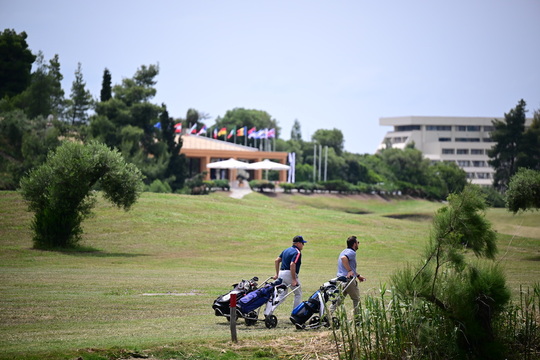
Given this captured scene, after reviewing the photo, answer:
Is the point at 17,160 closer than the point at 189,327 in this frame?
No

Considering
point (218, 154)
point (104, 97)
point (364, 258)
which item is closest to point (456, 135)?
point (218, 154)

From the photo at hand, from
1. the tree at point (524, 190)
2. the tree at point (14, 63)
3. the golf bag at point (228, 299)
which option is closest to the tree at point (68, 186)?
the golf bag at point (228, 299)

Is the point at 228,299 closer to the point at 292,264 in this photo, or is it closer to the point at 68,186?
the point at 292,264

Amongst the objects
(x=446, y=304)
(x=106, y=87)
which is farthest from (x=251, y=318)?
(x=106, y=87)

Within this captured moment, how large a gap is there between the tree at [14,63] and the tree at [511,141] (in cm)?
7067

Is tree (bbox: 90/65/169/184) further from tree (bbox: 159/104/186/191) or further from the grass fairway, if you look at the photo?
the grass fairway

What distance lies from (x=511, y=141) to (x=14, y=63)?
7448 cm

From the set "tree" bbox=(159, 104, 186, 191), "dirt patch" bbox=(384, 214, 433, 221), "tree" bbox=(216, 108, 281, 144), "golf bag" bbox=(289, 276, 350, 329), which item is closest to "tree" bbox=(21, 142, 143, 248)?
"golf bag" bbox=(289, 276, 350, 329)

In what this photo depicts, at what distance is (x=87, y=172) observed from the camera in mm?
37812

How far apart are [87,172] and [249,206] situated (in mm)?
26614

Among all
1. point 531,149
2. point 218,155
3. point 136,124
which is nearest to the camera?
point 136,124

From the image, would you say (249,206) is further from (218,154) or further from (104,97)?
(218,154)

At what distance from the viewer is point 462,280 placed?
14555 mm

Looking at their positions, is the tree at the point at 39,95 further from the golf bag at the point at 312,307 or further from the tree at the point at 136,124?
the golf bag at the point at 312,307
